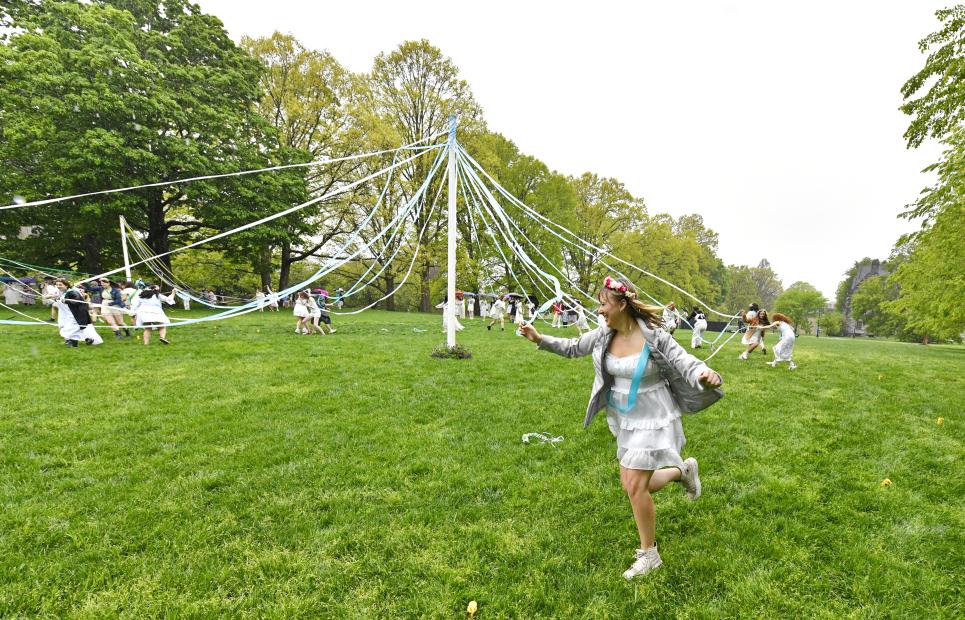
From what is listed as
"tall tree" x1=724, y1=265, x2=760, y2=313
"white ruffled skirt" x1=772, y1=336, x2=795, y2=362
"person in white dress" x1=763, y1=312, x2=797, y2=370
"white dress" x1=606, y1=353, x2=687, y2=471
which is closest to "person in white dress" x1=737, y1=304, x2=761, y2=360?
"person in white dress" x1=763, y1=312, x2=797, y2=370

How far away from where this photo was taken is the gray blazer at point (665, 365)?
106 inches

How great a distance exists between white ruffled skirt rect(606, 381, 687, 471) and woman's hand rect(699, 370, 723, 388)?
0.30m

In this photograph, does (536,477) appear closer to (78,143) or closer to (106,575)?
(106,575)

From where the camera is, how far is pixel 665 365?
2775mm

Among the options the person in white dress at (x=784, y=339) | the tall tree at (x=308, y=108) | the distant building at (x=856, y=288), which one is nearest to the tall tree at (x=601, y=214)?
the tall tree at (x=308, y=108)

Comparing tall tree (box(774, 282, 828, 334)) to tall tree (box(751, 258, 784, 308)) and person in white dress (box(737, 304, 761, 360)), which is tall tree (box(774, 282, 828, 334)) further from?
person in white dress (box(737, 304, 761, 360))

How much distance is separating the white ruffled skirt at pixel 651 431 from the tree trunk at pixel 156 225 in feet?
88.2

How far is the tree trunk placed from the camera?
2144 cm

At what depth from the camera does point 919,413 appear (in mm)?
6750

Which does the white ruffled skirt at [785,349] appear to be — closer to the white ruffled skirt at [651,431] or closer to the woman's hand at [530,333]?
the white ruffled skirt at [651,431]

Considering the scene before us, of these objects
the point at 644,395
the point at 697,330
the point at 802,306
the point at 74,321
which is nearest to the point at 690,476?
the point at 644,395

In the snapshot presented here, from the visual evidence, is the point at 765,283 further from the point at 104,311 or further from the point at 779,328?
the point at 104,311

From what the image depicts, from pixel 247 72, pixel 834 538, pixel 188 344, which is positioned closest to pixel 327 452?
pixel 834 538

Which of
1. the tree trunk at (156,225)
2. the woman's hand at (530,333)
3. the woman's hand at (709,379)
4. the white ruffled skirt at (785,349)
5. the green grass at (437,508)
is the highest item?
the tree trunk at (156,225)
